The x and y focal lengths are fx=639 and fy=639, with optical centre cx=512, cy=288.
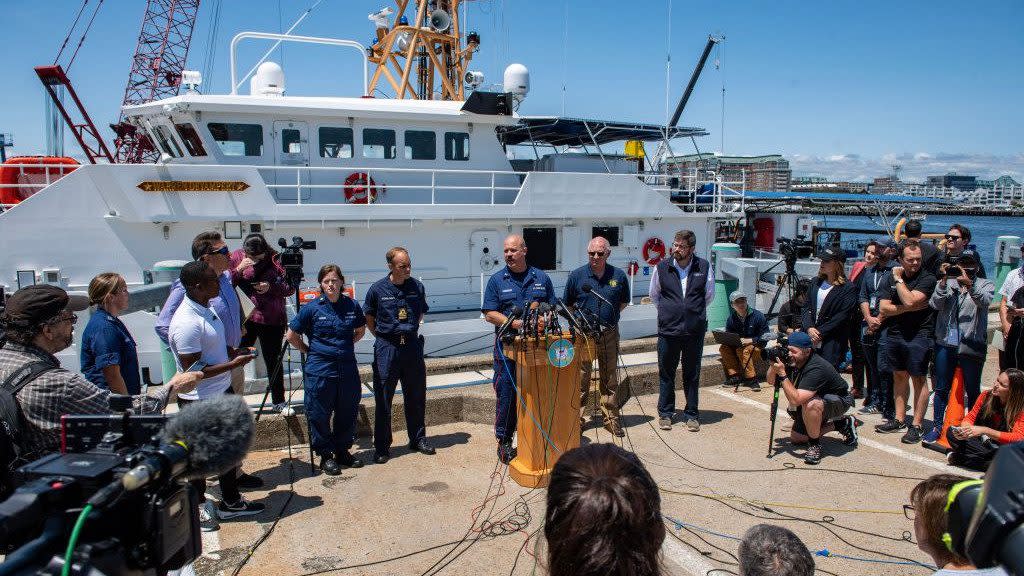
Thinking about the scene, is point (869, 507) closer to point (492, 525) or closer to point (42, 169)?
point (492, 525)

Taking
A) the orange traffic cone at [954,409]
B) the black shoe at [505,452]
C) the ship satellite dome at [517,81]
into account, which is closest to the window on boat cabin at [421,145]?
the ship satellite dome at [517,81]

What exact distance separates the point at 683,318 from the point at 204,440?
16.1 ft

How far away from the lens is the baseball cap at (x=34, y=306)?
2627 millimetres

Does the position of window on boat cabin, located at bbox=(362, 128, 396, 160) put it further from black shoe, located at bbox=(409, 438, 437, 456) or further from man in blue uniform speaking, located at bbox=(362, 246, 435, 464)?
black shoe, located at bbox=(409, 438, 437, 456)

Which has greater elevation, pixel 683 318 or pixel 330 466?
pixel 683 318

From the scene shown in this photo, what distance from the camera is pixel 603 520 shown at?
4.68 ft

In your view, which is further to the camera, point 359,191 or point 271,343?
point 359,191

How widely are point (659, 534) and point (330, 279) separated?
4059mm

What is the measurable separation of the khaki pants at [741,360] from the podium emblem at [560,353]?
11.7 ft

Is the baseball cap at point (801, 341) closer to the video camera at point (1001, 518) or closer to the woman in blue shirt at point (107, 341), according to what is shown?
the video camera at point (1001, 518)

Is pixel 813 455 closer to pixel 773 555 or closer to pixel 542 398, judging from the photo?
pixel 542 398

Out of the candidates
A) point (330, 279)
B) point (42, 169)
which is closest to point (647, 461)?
point (330, 279)

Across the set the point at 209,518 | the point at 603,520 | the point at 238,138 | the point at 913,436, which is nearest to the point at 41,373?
the point at 209,518

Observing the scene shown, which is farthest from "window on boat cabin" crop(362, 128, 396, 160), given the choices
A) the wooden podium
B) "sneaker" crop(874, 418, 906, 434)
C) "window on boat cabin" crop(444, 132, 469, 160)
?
"sneaker" crop(874, 418, 906, 434)
